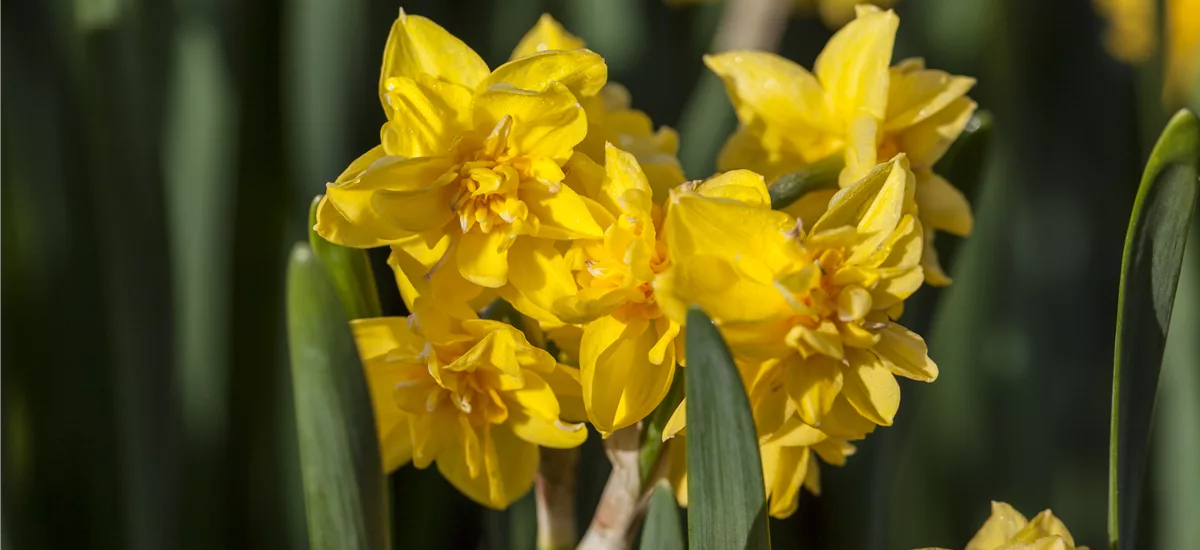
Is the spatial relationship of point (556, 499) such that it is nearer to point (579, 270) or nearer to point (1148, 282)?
point (579, 270)

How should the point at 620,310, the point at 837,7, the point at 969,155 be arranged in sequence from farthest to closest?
the point at 837,7 → the point at 969,155 → the point at 620,310

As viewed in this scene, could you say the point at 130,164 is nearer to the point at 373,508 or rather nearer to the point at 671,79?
the point at 373,508

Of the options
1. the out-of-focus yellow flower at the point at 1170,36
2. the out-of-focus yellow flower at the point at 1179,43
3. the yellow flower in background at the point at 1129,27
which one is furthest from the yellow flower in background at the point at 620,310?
the out-of-focus yellow flower at the point at 1179,43

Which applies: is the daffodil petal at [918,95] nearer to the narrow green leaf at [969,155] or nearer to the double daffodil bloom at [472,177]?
the narrow green leaf at [969,155]

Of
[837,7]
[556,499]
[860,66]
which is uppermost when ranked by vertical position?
[837,7]

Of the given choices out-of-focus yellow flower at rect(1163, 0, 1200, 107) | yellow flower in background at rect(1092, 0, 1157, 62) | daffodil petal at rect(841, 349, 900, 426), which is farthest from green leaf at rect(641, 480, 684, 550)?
out-of-focus yellow flower at rect(1163, 0, 1200, 107)

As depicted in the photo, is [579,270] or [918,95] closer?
[579,270]

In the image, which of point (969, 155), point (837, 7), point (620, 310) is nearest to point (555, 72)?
point (620, 310)

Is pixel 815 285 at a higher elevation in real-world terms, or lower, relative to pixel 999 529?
higher
